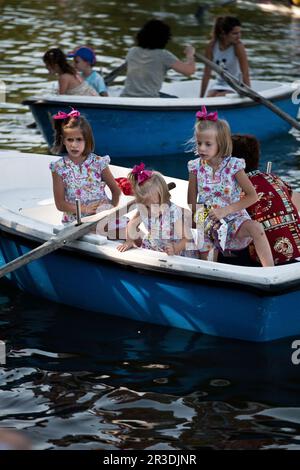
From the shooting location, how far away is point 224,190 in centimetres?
664

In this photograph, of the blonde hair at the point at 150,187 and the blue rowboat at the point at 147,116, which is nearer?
the blonde hair at the point at 150,187

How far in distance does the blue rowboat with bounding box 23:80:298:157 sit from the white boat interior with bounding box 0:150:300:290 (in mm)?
1816

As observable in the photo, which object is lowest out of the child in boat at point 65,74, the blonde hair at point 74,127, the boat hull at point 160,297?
the boat hull at point 160,297

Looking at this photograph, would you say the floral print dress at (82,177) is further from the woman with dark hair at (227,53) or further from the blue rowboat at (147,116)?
the woman with dark hair at (227,53)

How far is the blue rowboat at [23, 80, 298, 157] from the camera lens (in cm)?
1044

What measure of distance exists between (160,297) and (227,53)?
5.23m

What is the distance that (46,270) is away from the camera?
23.5ft

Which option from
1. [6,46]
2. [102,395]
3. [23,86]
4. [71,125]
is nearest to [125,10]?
[6,46]

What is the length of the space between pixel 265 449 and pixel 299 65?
419 inches

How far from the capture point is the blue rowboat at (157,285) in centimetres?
626

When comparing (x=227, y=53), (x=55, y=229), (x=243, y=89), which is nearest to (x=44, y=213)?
(x=55, y=229)

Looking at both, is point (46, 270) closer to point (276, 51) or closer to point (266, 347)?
point (266, 347)

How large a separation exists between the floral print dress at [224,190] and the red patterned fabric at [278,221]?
122mm

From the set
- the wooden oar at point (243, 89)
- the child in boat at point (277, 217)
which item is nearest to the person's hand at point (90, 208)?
the child in boat at point (277, 217)
